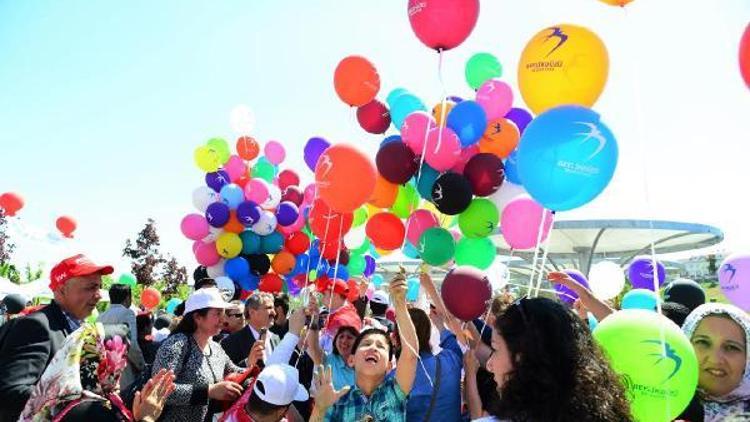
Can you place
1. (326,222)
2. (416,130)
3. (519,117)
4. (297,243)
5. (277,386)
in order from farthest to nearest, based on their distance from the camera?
(297,243) → (519,117) → (326,222) → (416,130) → (277,386)

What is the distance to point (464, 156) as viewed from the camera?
499 cm

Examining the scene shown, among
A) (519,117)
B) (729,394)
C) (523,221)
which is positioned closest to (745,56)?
(729,394)

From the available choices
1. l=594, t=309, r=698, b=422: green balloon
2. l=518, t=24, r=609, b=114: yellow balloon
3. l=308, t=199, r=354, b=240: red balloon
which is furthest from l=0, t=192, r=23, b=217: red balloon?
l=594, t=309, r=698, b=422: green balloon

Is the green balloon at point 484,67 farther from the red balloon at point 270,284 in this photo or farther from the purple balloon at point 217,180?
the red balloon at point 270,284

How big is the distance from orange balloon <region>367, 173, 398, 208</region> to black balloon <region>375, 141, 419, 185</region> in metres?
0.20

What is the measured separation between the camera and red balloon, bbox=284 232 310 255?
8.22 metres

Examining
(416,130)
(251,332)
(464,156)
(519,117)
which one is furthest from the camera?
(519,117)

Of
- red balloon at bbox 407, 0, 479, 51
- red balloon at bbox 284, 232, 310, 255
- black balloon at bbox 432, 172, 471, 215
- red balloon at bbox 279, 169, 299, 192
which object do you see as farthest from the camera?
red balloon at bbox 279, 169, 299, 192

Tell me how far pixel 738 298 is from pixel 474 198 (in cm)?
228

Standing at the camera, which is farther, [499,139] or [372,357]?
[499,139]

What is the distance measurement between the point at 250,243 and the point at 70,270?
5.00 m

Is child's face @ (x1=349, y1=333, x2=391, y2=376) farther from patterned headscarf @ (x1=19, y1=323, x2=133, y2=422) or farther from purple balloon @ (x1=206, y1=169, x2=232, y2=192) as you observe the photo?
purple balloon @ (x1=206, y1=169, x2=232, y2=192)

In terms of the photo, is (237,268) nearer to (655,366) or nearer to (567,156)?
(567,156)

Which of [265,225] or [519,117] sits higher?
[519,117]
